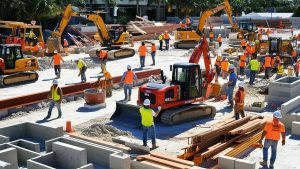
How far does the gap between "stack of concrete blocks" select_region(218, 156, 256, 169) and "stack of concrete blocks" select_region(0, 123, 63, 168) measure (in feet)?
15.5

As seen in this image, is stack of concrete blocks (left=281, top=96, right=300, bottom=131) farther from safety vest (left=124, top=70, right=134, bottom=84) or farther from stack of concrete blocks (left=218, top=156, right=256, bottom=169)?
safety vest (left=124, top=70, right=134, bottom=84)

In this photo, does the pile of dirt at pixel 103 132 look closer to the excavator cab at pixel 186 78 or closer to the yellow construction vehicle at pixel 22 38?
the excavator cab at pixel 186 78

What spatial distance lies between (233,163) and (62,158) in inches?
170

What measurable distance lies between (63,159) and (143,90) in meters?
4.56

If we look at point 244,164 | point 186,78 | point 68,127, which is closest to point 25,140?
point 68,127

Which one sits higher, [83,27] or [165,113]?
[83,27]

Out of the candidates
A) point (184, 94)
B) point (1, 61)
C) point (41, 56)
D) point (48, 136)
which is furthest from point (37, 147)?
point (41, 56)

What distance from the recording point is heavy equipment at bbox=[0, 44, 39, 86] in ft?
69.3

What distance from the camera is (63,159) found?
1100cm

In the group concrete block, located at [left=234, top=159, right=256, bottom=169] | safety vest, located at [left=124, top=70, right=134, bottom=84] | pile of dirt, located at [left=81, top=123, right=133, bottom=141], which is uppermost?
safety vest, located at [left=124, top=70, right=134, bottom=84]

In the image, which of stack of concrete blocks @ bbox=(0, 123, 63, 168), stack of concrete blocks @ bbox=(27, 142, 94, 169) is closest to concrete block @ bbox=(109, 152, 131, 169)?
stack of concrete blocks @ bbox=(27, 142, 94, 169)

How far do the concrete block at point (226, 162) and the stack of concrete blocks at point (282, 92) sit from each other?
7.22m

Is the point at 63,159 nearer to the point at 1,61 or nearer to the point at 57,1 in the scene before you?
the point at 1,61

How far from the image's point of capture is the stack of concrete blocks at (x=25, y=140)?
11.4m
